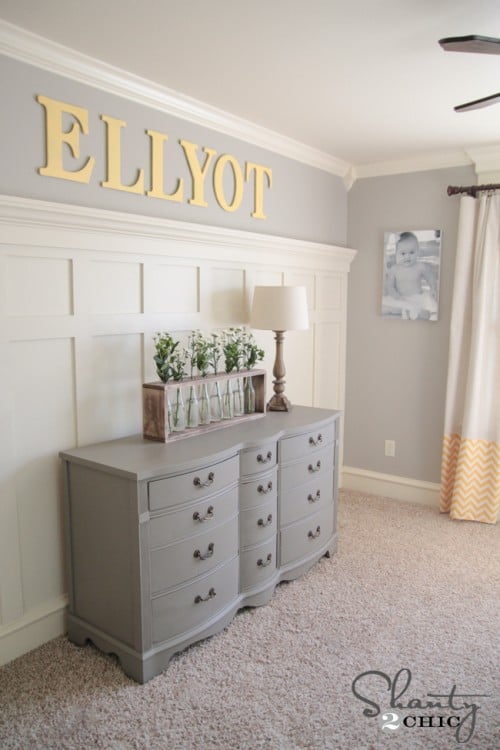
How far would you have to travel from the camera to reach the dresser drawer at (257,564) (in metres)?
2.70

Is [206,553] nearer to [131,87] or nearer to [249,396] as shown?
[249,396]

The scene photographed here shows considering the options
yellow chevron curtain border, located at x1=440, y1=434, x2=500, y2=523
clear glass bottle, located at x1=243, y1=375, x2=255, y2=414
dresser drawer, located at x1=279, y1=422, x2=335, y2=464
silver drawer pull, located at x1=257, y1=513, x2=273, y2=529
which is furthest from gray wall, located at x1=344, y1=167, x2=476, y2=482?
silver drawer pull, located at x1=257, y1=513, x2=273, y2=529

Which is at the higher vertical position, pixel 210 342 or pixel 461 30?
pixel 461 30

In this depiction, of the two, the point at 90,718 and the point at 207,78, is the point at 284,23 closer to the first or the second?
the point at 207,78

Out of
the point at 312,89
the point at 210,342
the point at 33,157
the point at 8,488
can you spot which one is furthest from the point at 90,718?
the point at 312,89

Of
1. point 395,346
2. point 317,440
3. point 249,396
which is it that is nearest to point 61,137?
point 249,396

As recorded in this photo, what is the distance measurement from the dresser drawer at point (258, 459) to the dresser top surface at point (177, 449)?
3cm

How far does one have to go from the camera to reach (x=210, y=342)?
3.10 metres

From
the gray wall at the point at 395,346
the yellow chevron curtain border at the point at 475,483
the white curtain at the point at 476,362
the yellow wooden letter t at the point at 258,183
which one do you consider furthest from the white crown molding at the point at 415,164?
the yellow chevron curtain border at the point at 475,483

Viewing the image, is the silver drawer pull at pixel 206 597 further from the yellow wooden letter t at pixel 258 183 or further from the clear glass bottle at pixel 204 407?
the yellow wooden letter t at pixel 258 183

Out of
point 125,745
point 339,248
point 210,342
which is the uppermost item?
point 339,248

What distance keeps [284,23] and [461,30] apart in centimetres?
64

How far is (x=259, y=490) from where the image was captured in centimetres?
272

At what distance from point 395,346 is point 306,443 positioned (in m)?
1.53
